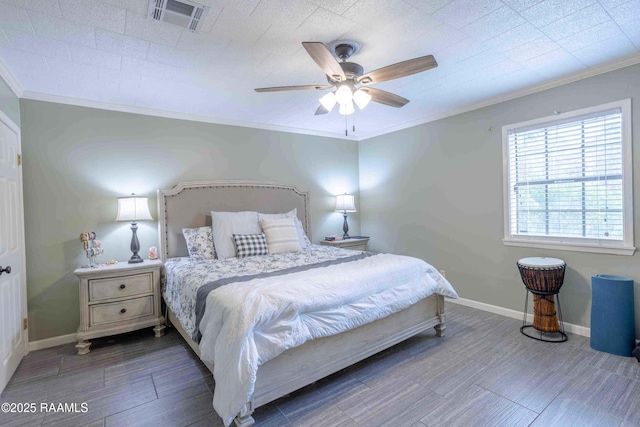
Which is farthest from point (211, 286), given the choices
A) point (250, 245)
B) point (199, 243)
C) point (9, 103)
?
point (9, 103)

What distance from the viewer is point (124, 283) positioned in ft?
10.1

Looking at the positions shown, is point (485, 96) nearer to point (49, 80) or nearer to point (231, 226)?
point (231, 226)

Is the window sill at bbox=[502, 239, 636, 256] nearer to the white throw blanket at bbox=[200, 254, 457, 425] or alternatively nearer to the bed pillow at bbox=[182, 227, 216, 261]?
the white throw blanket at bbox=[200, 254, 457, 425]

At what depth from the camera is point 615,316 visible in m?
2.60

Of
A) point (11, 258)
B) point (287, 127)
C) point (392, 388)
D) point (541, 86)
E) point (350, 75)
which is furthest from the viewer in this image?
point (287, 127)

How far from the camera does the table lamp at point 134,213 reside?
10.6ft

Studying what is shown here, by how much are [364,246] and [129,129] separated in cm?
352

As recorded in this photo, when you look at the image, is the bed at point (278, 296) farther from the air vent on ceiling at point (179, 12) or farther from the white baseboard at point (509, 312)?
the air vent on ceiling at point (179, 12)

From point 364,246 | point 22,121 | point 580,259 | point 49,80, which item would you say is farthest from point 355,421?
point 22,121

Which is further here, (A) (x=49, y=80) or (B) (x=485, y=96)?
(B) (x=485, y=96)

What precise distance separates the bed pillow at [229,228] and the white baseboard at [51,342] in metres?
1.66

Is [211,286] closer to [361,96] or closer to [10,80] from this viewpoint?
[361,96]

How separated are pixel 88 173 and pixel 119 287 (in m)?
1.27

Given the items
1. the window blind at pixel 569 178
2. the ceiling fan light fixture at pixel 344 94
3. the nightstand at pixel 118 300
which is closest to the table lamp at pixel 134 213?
the nightstand at pixel 118 300
